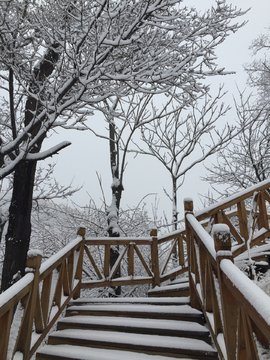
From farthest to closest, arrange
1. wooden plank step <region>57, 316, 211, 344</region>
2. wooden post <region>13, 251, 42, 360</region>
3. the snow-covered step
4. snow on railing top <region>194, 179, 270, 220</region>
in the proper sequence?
the snow-covered step < snow on railing top <region>194, 179, 270, 220</region> < wooden plank step <region>57, 316, 211, 344</region> < wooden post <region>13, 251, 42, 360</region>

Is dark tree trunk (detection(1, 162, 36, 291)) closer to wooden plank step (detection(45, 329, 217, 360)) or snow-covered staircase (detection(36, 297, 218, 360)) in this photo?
snow-covered staircase (detection(36, 297, 218, 360))

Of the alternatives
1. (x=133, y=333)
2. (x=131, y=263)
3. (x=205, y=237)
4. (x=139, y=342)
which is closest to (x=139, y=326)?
(x=133, y=333)

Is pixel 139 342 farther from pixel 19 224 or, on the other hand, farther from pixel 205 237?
pixel 19 224

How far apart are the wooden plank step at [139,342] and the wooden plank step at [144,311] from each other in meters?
0.38

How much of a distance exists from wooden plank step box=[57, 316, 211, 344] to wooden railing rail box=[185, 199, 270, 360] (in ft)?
1.37

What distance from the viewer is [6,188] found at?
12414 mm

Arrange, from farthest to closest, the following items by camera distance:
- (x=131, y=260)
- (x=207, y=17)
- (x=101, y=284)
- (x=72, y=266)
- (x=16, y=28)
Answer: (x=131, y=260)
(x=101, y=284)
(x=207, y=17)
(x=72, y=266)
(x=16, y=28)

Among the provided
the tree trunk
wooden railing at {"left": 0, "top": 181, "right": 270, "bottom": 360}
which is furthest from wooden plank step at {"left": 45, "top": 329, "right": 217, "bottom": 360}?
the tree trunk

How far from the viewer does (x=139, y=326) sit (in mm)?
3385

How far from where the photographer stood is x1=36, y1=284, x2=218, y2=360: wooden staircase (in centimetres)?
292

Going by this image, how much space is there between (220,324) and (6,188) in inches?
477

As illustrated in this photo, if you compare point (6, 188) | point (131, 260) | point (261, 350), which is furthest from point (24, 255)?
point (6, 188)

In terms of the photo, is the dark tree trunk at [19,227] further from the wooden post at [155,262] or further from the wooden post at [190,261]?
the wooden post at [190,261]

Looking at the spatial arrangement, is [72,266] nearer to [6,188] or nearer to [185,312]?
[185,312]
